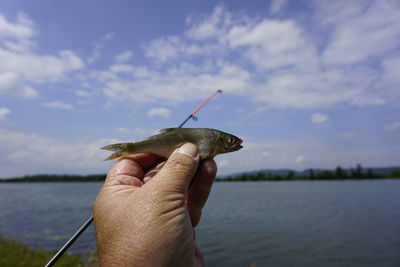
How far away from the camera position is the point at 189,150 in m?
3.61

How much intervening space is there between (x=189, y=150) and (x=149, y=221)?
126 cm

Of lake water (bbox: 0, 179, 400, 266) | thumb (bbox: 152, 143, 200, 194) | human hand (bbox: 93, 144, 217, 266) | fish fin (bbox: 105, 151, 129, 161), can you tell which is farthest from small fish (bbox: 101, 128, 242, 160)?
lake water (bbox: 0, 179, 400, 266)

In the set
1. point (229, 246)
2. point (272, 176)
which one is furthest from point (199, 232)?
point (272, 176)

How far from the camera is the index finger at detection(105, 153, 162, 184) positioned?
3.53 m

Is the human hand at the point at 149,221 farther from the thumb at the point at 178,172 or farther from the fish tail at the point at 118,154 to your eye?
the fish tail at the point at 118,154

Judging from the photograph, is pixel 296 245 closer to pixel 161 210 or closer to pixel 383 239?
pixel 383 239

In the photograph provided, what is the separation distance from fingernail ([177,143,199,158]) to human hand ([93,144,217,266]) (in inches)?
2.7

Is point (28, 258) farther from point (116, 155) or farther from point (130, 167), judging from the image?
point (130, 167)

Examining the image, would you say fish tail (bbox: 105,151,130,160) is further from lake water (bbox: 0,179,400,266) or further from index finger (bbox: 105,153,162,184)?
lake water (bbox: 0,179,400,266)

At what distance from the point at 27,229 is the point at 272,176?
143m

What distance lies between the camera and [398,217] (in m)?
28.0

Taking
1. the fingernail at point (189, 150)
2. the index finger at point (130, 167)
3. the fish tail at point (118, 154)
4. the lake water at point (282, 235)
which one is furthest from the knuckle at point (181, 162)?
the lake water at point (282, 235)

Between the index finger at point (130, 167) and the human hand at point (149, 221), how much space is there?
0.08 m

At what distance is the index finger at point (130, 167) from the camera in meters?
3.53
